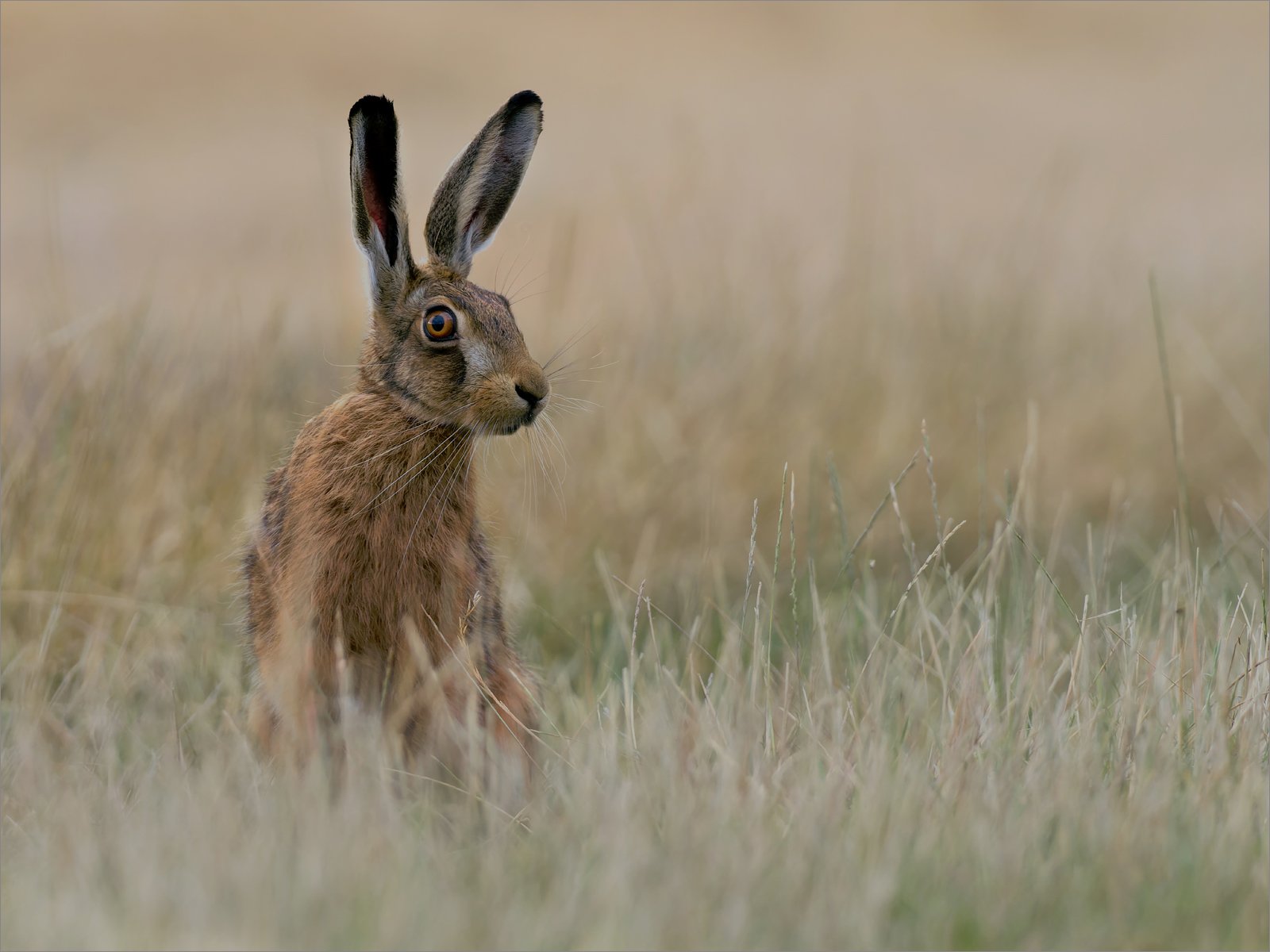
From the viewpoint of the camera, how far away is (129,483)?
227 inches

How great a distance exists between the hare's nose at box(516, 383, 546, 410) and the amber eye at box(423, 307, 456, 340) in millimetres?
267

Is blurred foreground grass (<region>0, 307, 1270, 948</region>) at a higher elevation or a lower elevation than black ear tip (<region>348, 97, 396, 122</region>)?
lower

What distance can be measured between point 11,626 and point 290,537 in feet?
4.97

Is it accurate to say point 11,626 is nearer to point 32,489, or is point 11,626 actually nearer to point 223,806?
point 32,489

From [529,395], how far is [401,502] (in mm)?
471

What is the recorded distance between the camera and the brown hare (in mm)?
4105

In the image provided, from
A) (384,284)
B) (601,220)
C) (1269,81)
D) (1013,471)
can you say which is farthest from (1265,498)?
(1269,81)

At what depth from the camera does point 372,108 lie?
4020 mm

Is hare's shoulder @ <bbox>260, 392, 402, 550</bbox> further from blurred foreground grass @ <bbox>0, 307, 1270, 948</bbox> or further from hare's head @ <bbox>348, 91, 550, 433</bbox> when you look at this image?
blurred foreground grass @ <bbox>0, 307, 1270, 948</bbox>

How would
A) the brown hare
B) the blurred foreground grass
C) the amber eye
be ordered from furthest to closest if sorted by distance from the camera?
the amber eye < the brown hare < the blurred foreground grass

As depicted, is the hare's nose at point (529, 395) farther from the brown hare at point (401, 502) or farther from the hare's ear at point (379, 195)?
the hare's ear at point (379, 195)

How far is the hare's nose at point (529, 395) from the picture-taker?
4.11 meters

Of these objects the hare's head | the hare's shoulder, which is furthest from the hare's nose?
the hare's shoulder

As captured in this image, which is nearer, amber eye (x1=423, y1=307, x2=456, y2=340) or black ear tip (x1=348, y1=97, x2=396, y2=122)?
black ear tip (x1=348, y1=97, x2=396, y2=122)
